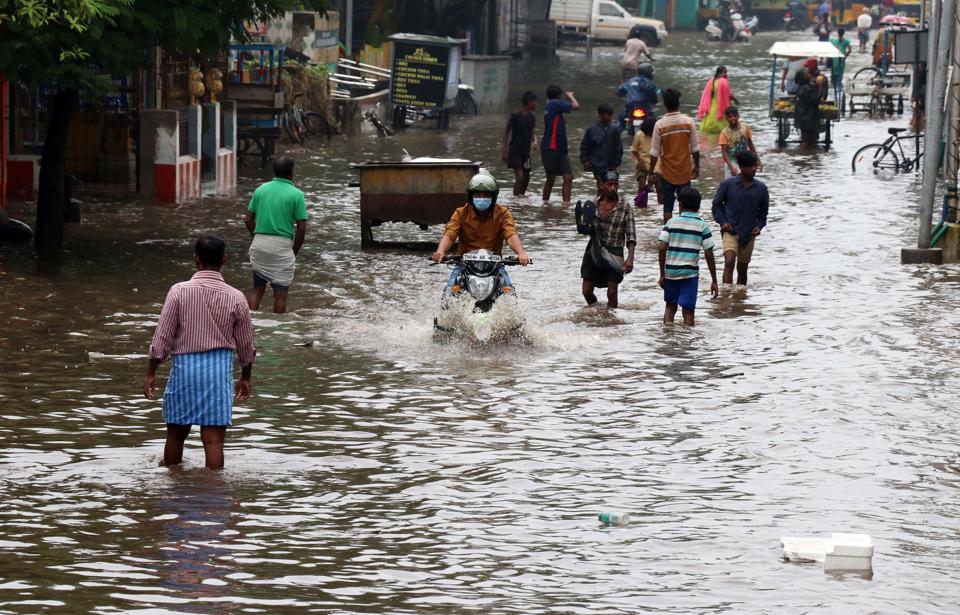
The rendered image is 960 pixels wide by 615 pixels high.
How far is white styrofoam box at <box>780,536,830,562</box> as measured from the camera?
7.85m

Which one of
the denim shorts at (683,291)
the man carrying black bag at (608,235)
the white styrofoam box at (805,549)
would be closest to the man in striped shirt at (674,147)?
the man carrying black bag at (608,235)

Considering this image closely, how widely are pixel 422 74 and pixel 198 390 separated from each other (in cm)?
2552

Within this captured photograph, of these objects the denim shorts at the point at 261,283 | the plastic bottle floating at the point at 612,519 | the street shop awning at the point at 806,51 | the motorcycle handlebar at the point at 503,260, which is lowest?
the plastic bottle floating at the point at 612,519

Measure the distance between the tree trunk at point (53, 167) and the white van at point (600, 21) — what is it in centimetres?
4488

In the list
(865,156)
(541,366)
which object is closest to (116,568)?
(541,366)

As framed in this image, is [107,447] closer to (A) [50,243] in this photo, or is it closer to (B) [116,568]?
(B) [116,568]

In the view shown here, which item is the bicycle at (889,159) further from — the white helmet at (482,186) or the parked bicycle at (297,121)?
the white helmet at (482,186)

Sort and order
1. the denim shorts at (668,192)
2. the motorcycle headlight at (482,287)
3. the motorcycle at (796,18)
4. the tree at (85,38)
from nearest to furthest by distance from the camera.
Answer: the motorcycle headlight at (482,287)
the tree at (85,38)
the denim shorts at (668,192)
the motorcycle at (796,18)

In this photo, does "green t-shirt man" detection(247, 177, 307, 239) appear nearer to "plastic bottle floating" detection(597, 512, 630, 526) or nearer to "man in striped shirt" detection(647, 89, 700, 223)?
"plastic bottle floating" detection(597, 512, 630, 526)

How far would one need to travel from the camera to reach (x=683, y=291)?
14.3m

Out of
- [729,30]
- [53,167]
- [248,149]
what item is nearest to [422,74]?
[248,149]

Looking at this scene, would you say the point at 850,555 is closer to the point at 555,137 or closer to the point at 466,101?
the point at 555,137

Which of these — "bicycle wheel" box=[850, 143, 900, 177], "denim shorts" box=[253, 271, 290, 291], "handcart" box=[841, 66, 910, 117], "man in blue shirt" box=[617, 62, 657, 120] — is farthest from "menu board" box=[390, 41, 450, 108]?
"denim shorts" box=[253, 271, 290, 291]

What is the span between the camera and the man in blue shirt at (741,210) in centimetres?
1616
